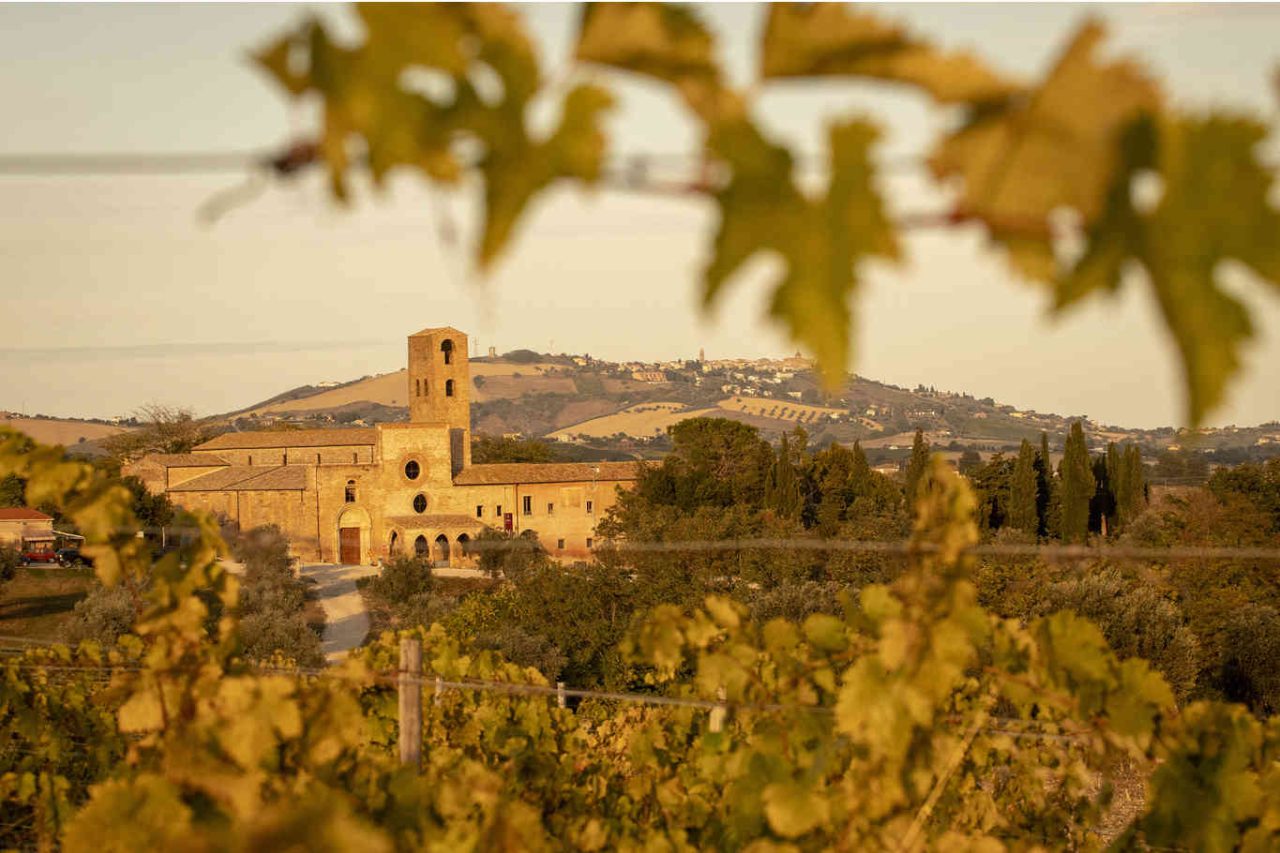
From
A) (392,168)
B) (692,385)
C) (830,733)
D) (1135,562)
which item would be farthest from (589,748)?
(692,385)

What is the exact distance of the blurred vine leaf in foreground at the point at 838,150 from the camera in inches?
28.4

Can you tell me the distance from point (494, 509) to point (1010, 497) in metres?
17.8

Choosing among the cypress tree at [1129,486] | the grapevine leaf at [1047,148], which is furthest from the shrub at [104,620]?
the cypress tree at [1129,486]

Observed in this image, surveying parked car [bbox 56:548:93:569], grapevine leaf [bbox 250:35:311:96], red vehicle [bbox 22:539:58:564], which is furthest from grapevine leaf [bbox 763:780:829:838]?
red vehicle [bbox 22:539:58:564]

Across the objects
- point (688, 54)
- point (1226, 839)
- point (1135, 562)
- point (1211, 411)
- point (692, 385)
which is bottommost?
point (1135, 562)

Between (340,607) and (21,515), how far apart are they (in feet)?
54.0

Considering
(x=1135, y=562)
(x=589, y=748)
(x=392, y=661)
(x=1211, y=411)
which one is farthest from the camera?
(x=1135, y=562)

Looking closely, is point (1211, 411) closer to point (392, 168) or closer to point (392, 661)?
point (392, 168)

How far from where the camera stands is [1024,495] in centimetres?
3716

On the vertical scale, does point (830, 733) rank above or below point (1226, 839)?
above

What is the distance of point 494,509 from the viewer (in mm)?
41375

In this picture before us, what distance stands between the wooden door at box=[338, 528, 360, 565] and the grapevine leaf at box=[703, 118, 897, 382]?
1654 inches

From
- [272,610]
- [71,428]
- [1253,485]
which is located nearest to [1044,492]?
[1253,485]

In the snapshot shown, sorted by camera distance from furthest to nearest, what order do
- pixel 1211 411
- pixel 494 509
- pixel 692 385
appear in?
pixel 692 385
pixel 494 509
pixel 1211 411
